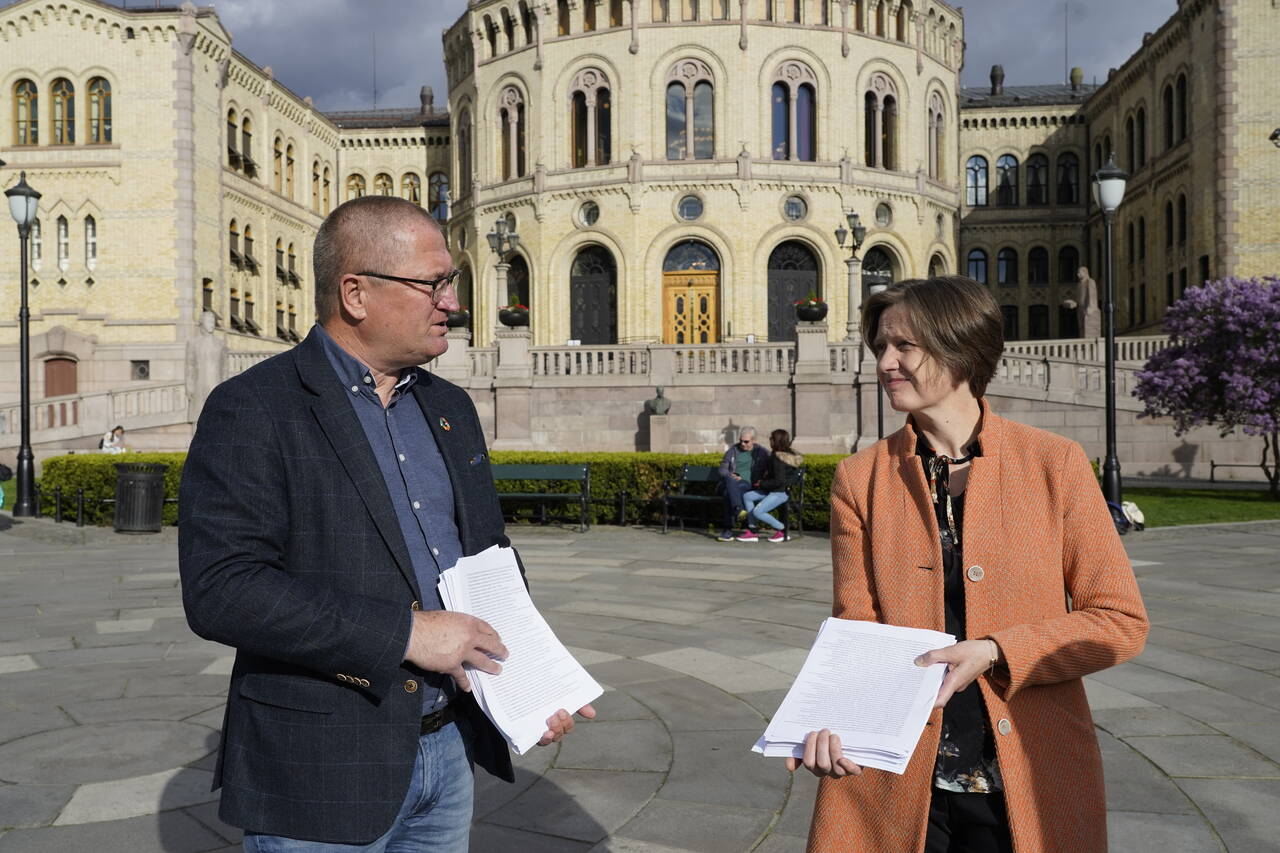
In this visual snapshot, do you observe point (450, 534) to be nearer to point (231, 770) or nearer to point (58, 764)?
point (231, 770)

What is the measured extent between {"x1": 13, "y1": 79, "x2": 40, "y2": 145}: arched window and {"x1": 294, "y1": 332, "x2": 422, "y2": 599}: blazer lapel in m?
41.1

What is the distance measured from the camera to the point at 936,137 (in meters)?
43.0

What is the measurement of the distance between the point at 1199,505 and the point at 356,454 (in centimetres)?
1978

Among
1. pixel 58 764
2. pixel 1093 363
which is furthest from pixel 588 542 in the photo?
pixel 1093 363

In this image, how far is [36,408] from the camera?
27.3m

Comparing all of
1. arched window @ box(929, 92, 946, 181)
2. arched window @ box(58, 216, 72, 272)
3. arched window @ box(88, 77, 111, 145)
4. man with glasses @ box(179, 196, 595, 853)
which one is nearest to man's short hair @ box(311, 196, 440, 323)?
man with glasses @ box(179, 196, 595, 853)

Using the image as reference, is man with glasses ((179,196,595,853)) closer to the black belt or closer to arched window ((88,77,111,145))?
the black belt

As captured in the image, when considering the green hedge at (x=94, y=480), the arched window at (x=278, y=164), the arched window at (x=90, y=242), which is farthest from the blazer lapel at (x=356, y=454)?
the arched window at (x=278, y=164)

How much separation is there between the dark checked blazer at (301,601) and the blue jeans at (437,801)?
0.46 feet

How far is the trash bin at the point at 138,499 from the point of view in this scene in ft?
49.2

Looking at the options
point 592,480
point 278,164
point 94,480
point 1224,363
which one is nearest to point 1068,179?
point 1224,363

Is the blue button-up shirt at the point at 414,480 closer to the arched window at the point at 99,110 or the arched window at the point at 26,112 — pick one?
the arched window at the point at 99,110

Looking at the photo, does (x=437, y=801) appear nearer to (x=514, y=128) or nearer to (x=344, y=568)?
(x=344, y=568)

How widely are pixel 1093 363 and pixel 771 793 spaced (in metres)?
24.5
